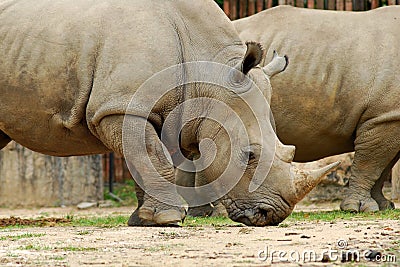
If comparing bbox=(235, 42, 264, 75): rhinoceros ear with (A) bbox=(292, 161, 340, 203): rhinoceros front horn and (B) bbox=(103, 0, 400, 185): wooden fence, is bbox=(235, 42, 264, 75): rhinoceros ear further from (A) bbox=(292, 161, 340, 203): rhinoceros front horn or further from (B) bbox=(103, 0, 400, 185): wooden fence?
(B) bbox=(103, 0, 400, 185): wooden fence

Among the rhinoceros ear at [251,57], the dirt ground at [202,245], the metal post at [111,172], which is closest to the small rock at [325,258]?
the dirt ground at [202,245]

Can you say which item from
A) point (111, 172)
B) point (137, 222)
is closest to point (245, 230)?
point (137, 222)

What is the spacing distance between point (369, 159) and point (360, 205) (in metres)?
0.54

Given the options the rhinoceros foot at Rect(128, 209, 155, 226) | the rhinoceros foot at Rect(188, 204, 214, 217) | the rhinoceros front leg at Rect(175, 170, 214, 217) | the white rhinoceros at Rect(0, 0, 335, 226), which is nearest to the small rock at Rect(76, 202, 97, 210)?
the rhinoceros front leg at Rect(175, 170, 214, 217)

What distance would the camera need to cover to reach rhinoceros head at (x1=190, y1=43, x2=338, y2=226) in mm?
8211

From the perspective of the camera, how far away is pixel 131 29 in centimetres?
866

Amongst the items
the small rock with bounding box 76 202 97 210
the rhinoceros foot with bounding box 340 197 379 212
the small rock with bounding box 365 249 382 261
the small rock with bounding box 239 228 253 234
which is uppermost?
the small rock with bounding box 365 249 382 261

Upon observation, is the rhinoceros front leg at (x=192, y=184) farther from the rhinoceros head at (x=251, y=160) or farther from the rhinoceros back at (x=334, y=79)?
the rhinoceros head at (x=251, y=160)

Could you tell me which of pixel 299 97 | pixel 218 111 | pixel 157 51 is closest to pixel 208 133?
pixel 218 111

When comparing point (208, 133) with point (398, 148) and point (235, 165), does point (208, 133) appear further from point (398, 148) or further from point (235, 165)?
point (398, 148)

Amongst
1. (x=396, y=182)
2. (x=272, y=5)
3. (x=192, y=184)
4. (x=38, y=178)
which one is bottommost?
(x=38, y=178)

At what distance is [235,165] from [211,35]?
4.49 feet

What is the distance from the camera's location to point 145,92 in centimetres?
841

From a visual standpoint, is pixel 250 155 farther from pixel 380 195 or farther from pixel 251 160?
pixel 380 195
